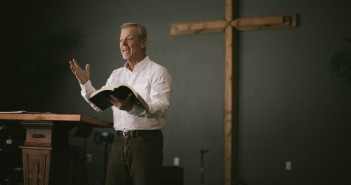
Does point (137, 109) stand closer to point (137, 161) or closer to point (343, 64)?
point (137, 161)

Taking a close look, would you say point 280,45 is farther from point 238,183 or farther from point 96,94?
point 96,94

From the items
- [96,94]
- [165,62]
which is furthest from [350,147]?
[96,94]

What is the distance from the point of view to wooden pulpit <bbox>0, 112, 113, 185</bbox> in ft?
8.15

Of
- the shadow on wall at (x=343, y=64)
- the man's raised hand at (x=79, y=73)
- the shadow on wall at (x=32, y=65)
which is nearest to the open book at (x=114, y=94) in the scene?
the man's raised hand at (x=79, y=73)

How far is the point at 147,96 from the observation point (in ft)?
8.34

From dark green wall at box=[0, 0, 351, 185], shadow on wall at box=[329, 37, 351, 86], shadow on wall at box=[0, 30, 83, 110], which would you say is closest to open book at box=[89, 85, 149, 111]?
shadow on wall at box=[329, 37, 351, 86]

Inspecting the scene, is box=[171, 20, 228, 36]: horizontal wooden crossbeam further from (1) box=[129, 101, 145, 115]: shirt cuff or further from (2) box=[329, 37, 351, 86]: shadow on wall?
(1) box=[129, 101, 145, 115]: shirt cuff

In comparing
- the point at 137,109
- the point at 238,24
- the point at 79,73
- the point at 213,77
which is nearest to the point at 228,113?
the point at 213,77

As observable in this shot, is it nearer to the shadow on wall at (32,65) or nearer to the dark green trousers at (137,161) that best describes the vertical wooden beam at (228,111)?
the shadow on wall at (32,65)

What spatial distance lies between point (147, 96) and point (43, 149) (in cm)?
66

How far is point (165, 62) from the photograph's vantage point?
6.27 m

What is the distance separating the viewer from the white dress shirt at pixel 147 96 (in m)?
2.34

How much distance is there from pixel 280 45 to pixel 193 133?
161 centimetres

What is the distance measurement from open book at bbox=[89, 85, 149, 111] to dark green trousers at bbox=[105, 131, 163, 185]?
0.89 ft
